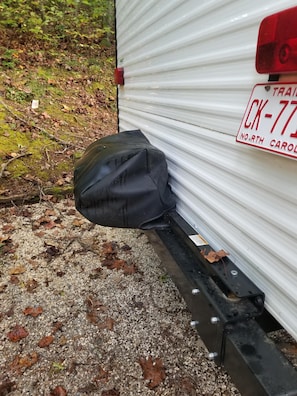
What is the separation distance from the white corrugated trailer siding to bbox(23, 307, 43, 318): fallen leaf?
132cm

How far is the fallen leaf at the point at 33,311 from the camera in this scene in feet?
7.72

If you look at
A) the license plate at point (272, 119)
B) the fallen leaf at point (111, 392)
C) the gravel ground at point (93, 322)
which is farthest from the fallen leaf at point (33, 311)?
the license plate at point (272, 119)

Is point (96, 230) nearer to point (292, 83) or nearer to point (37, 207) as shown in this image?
point (37, 207)

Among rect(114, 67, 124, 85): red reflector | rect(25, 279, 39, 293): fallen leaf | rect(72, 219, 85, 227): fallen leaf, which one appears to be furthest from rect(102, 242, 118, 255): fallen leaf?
rect(114, 67, 124, 85): red reflector

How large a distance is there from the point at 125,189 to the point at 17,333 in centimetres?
126

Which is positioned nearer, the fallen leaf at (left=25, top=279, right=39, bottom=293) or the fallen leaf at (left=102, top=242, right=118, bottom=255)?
the fallen leaf at (left=25, top=279, right=39, bottom=293)

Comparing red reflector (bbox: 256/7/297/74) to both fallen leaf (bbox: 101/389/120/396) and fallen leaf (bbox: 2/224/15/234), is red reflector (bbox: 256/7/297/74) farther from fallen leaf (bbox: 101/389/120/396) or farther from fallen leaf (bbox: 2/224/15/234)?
fallen leaf (bbox: 2/224/15/234)

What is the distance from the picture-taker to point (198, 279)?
1.49 metres

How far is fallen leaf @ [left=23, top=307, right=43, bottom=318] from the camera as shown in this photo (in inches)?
92.6

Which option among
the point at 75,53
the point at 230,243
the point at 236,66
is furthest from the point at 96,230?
the point at 75,53

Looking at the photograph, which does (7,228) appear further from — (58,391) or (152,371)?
(152,371)

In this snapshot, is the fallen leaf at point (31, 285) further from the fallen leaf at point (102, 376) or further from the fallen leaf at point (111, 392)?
the fallen leaf at point (111, 392)

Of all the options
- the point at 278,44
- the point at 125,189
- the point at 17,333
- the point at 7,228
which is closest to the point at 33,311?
the point at 17,333

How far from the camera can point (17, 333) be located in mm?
2178
